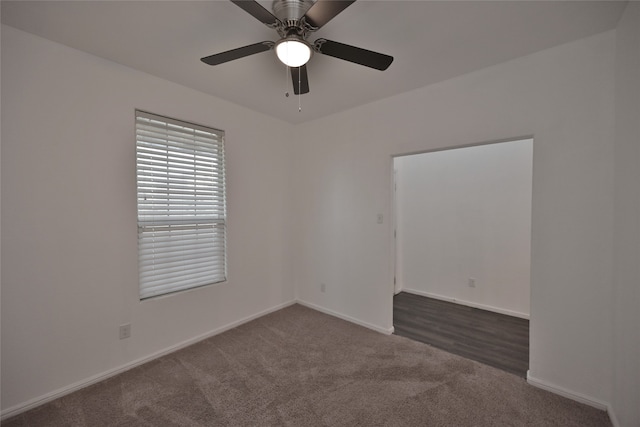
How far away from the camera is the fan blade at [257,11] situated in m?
1.21

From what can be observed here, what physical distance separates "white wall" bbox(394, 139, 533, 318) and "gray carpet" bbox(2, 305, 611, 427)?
5.20ft

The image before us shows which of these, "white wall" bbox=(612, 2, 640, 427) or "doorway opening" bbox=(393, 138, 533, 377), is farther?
"doorway opening" bbox=(393, 138, 533, 377)

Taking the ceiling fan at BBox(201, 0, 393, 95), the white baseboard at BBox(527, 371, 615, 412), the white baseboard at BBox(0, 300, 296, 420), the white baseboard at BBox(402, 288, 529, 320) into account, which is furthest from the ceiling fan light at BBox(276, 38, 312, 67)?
the white baseboard at BBox(402, 288, 529, 320)

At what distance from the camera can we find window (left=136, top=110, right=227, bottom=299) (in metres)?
2.46

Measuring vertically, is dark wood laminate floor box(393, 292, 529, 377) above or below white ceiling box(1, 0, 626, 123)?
below

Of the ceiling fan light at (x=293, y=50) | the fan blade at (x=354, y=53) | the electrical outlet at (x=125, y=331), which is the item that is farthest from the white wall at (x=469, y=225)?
the electrical outlet at (x=125, y=331)

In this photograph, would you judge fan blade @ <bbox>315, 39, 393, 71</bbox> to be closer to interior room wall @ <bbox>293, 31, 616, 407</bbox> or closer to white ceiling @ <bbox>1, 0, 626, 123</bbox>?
white ceiling @ <bbox>1, 0, 626, 123</bbox>

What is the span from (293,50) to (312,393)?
2366mm

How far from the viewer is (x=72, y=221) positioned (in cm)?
205

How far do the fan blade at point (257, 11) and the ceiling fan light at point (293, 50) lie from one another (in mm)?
107

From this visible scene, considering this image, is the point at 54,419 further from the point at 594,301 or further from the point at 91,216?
the point at 594,301

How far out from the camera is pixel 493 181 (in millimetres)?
3576

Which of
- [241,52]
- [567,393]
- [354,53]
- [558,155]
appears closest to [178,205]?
[241,52]

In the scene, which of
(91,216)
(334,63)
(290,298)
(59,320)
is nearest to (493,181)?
(334,63)
